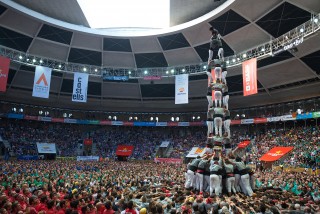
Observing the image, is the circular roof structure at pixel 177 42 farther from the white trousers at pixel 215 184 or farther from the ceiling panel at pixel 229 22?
the white trousers at pixel 215 184

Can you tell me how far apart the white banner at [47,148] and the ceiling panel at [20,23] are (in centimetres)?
1981

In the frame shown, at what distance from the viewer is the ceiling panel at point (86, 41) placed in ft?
129

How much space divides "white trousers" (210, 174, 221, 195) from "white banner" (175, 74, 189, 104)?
62.9 feet

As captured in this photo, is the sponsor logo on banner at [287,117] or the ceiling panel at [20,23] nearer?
the ceiling panel at [20,23]

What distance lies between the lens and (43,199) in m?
9.30

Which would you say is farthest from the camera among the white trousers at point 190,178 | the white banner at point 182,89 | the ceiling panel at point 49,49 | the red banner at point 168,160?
the red banner at point 168,160

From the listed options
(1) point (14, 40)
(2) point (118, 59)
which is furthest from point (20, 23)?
(2) point (118, 59)

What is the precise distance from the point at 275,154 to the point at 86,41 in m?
31.0

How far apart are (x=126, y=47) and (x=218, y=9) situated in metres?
15.7

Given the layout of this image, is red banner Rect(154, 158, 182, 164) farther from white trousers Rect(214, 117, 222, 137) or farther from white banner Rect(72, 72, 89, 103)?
white trousers Rect(214, 117, 222, 137)

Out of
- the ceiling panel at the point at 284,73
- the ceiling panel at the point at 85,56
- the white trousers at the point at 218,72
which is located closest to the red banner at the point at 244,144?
the ceiling panel at the point at 284,73

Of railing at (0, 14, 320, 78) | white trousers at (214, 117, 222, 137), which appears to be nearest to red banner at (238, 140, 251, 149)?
railing at (0, 14, 320, 78)

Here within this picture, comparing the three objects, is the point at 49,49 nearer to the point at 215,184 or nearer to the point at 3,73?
the point at 3,73

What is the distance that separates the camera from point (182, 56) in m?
42.2
